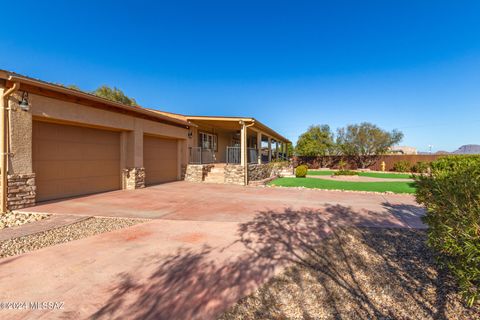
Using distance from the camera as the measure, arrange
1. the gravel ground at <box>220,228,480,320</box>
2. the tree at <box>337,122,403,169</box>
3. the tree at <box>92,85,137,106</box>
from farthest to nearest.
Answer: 1. the tree at <box>337,122,403,169</box>
2. the tree at <box>92,85,137,106</box>
3. the gravel ground at <box>220,228,480,320</box>

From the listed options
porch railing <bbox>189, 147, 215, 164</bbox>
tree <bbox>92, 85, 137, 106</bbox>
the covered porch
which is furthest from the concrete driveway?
tree <bbox>92, 85, 137, 106</bbox>

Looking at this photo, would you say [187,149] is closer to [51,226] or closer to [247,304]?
[51,226]

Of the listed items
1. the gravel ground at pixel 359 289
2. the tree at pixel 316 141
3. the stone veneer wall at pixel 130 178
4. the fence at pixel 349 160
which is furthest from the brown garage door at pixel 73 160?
the tree at pixel 316 141

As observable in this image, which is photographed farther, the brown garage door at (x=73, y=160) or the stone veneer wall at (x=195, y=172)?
the stone veneer wall at (x=195, y=172)

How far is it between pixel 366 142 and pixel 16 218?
3137 centimetres

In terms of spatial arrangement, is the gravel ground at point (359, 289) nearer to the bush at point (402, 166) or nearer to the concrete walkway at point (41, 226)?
the concrete walkway at point (41, 226)

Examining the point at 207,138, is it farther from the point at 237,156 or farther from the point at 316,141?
the point at 316,141

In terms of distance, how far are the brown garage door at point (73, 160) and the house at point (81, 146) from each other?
28 mm

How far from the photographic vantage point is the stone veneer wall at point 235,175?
13039 mm

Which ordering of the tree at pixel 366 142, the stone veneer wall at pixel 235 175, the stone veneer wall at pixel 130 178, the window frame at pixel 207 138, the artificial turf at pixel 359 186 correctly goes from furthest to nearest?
1. the tree at pixel 366 142
2. the window frame at pixel 207 138
3. the stone veneer wall at pixel 235 175
4. the artificial turf at pixel 359 186
5. the stone veneer wall at pixel 130 178

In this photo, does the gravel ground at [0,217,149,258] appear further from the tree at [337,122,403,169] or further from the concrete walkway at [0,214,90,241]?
the tree at [337,122,403,169]

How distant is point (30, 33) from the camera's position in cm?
1301

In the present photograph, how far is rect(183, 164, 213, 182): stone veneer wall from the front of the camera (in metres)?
14.0

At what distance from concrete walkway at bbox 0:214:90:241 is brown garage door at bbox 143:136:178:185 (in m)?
6.20
